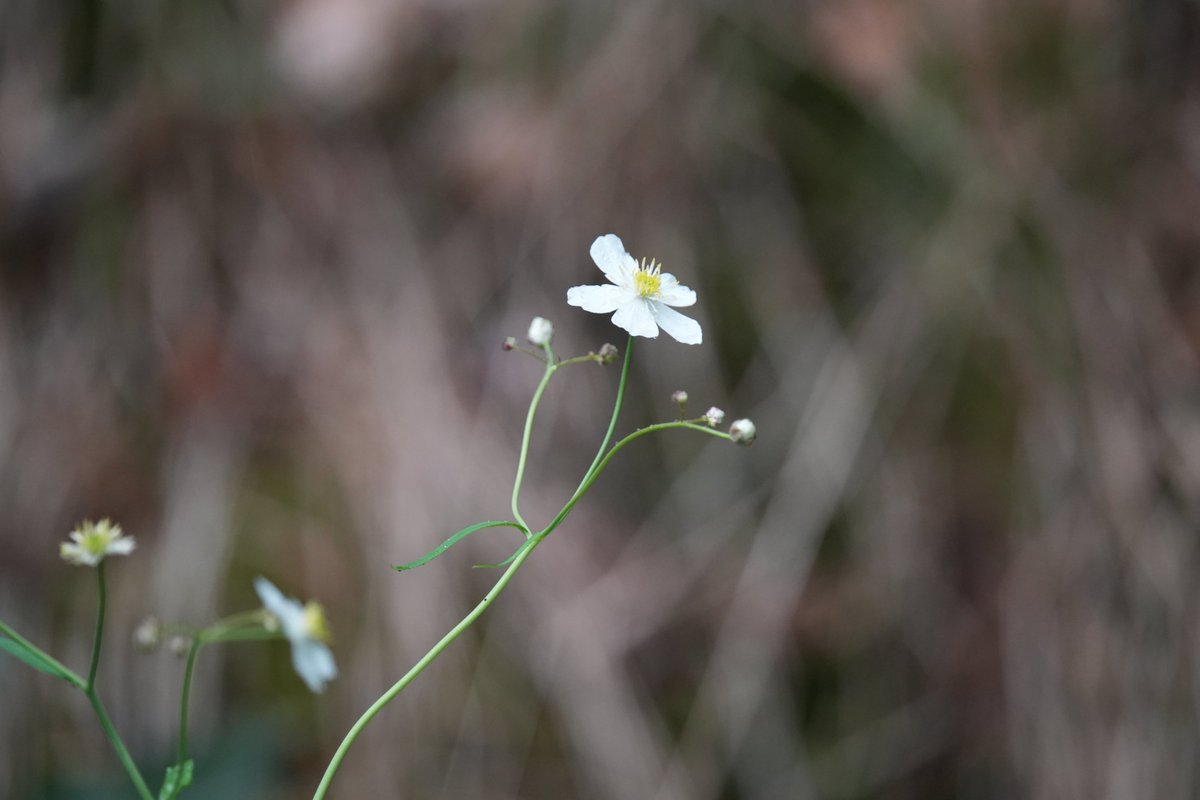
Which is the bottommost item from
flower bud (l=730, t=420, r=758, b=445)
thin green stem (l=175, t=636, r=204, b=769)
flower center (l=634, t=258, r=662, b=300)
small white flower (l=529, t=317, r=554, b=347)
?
thin green stem (l=175, t=636, r=204, b=769)

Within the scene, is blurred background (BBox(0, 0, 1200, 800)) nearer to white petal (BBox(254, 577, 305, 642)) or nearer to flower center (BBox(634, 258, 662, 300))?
white petal (BBox(254, 577, 305, 642))

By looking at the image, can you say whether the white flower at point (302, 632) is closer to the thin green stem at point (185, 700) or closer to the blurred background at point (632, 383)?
the thin green stem at point (185, 700)

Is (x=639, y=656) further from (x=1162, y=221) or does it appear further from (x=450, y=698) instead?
(x=1162, y=221)

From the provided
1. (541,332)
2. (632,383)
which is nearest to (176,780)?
(541,332)

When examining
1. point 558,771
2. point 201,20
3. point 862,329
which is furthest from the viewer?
point 201,20

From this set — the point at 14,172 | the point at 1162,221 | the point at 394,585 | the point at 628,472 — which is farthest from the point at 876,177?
the point at 14,172

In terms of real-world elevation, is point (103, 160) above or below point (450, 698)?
above

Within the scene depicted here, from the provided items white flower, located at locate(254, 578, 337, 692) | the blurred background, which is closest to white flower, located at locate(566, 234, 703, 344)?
white flower, located at locate(254, 578, 337, 692)
